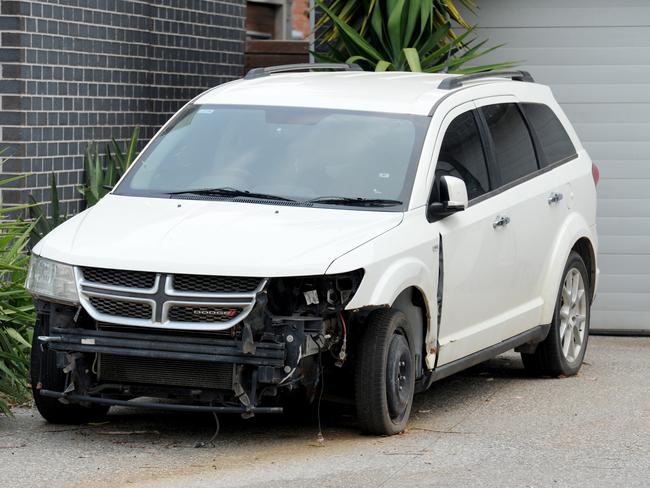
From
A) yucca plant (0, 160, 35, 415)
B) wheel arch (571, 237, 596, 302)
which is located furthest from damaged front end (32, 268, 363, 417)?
wheel arch (571, 237, 596, 302)

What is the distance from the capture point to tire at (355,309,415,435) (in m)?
7.68

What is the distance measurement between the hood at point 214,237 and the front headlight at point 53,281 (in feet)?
0.16

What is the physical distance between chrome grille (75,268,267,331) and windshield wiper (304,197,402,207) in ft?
3.36

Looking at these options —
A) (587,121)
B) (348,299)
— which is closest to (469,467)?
(348,299)

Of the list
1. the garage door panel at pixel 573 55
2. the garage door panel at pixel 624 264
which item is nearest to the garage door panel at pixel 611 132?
the garage door panel at pixel 573 55

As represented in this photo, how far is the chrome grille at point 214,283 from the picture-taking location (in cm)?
727

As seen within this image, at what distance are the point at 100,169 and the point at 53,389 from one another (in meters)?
4.25

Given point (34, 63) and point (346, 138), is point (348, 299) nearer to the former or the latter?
point (346, 138)

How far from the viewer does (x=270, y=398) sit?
780cm

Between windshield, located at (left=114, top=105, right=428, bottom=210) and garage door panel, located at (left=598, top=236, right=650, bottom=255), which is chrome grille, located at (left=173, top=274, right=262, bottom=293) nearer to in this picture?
windshield, located at (left=114, top=105, right=428, bottom=210)

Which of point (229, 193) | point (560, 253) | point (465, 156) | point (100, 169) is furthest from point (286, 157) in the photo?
point (100, 169)

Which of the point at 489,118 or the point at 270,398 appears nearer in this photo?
the point at 270,398

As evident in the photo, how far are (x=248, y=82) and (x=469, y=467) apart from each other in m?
3.09

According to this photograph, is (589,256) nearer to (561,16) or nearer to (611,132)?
(611,132)
